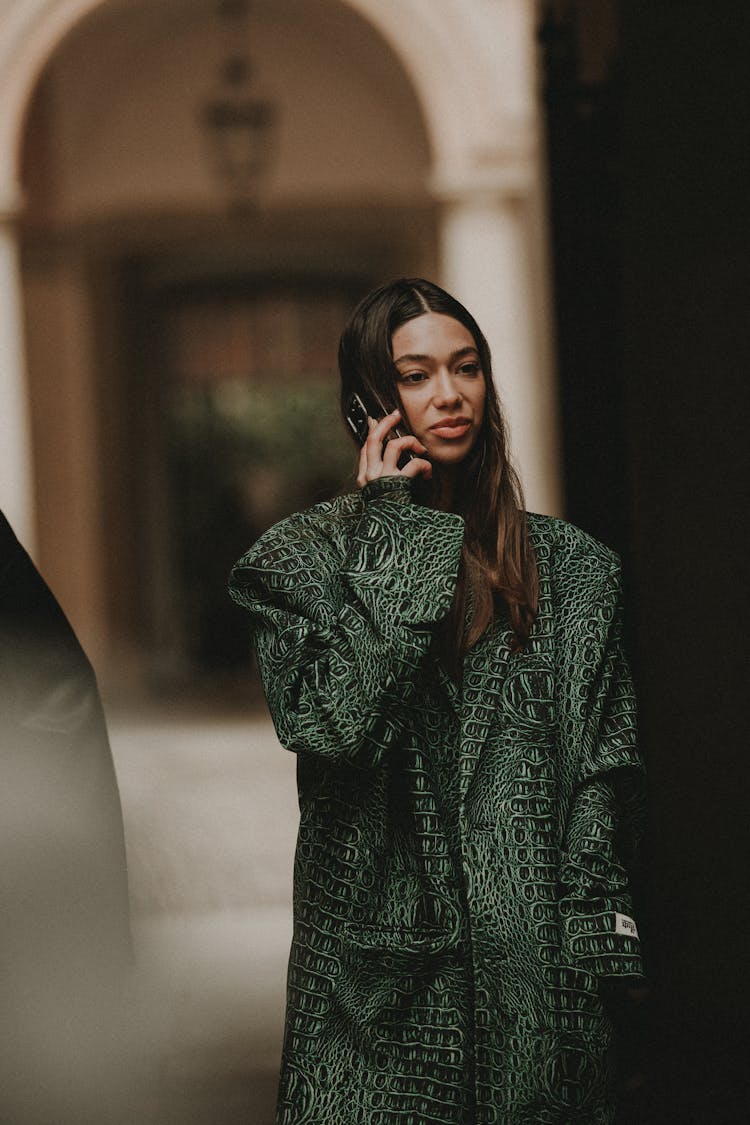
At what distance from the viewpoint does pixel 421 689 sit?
1.95 metres

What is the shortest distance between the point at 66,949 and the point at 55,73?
286 inches

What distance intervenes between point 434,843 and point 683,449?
6.84 feet

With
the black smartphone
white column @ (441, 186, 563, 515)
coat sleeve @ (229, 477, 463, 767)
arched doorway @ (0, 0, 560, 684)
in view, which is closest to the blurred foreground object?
coat sleeve @ (229, 477, 463, 767)

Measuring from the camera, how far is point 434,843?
1892 mm

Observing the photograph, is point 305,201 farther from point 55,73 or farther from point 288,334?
point 288,334

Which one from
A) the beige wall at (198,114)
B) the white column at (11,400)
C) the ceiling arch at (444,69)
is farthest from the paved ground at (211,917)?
the beige wall at (198,114)

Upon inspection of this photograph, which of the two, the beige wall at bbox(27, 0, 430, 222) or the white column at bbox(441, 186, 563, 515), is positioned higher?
the beige wall at bbox(27, 0, 430, 222)

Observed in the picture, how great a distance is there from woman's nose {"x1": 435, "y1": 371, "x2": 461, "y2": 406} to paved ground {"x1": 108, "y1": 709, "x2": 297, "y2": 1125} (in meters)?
1.40

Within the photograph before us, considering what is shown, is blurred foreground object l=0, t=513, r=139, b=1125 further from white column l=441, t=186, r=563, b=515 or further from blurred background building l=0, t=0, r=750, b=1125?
white column l=441, t=186, r=563, b=515

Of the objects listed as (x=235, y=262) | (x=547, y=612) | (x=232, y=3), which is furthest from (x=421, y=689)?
(x=235, y=262)

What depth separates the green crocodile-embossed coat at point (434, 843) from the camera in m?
1.86

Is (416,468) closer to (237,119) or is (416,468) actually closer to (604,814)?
(604,814)

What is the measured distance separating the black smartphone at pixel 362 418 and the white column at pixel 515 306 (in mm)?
2150

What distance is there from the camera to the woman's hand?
195cm
